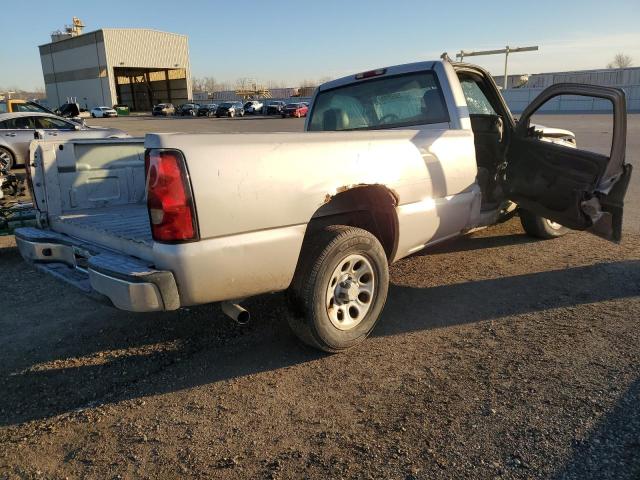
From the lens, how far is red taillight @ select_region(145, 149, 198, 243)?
2609mm

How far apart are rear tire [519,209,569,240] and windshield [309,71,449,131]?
6.76 ft

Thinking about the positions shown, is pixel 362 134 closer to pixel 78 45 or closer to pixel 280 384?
pixel 280 384

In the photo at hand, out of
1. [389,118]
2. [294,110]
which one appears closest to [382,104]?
[389,118]

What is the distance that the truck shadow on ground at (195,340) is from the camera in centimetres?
321

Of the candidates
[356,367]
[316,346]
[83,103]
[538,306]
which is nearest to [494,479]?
[356,367]

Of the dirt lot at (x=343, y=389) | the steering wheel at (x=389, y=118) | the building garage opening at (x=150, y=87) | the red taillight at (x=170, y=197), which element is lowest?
the dirt lot at (x=343, y=389)

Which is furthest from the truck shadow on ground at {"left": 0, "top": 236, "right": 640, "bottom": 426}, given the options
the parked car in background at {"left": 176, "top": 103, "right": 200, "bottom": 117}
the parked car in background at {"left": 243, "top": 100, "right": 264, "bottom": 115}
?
the parked car in background at {"left": 176, "top": 103, "right": 200, "bottom": 117}

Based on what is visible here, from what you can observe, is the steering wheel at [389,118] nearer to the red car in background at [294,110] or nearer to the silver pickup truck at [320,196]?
the silver pickup truck at [320,196]

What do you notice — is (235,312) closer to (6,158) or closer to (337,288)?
(337,288)

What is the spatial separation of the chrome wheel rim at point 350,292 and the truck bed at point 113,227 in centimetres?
122

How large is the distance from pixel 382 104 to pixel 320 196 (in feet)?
7.36

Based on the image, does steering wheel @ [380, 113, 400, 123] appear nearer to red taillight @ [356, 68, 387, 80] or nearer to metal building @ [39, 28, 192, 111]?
red taillight @ [356, 68, 387, 80]

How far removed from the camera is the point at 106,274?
2.79 meters

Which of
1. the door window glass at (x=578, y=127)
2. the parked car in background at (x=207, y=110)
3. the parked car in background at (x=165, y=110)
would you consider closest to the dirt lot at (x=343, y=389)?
the door window glass at (x=578, y=127)
